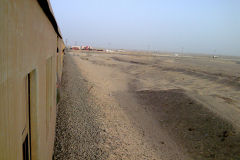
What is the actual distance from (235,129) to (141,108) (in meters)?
4.53

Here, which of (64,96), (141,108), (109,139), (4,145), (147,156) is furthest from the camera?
(141,108)

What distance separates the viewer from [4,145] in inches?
36.5

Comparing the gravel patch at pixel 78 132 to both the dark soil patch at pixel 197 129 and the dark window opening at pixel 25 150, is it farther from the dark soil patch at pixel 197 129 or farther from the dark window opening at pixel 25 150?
the dark soil patch at pixel 197 129

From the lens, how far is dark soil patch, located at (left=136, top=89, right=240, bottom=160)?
19.1 ft

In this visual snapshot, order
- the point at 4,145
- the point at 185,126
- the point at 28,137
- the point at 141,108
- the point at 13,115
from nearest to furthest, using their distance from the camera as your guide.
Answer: the point at 4,145 → the point at 13,115 → the point at 28,137 → the point at 185,126 → the point at 141,108

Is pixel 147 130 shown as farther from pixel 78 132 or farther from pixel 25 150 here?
pixel 25 150

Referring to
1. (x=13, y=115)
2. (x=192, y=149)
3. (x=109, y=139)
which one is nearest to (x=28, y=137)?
(x=13, y=115)

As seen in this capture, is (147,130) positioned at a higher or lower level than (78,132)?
lower

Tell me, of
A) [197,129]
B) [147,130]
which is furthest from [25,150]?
[197,129]

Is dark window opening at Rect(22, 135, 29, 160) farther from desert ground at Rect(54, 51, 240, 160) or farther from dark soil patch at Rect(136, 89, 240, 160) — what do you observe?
dark soil patch at Rect(136, 89, 240, 160)

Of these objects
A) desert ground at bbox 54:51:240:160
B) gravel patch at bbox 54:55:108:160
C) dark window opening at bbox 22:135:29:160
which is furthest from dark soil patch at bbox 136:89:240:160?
dark window opening at bbox 22:135:29:160

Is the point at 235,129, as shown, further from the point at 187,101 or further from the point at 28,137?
the point at 28,137

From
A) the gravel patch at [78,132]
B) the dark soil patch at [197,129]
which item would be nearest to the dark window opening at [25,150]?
the gravel patch at [78,132]

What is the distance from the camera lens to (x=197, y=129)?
7.25 m
